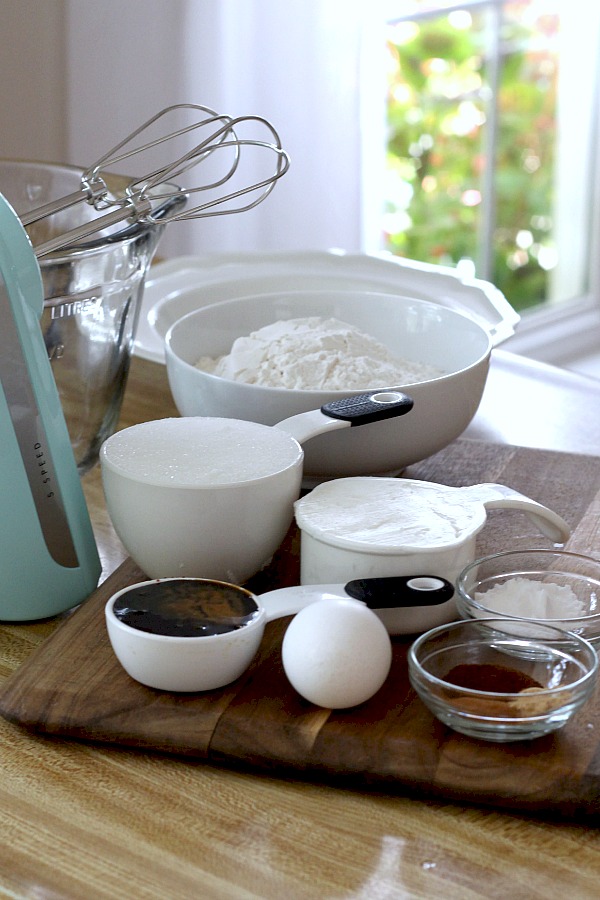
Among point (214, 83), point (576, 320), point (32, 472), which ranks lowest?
point (576, 320)

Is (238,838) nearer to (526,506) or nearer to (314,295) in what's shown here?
(526,506)

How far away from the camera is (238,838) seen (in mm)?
460

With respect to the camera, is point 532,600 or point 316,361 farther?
point 316,361

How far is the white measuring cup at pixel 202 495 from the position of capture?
0.58 metres

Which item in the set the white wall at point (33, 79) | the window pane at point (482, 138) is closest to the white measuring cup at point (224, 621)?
the white wall at point (33, 79)

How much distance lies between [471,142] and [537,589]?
6.26ft

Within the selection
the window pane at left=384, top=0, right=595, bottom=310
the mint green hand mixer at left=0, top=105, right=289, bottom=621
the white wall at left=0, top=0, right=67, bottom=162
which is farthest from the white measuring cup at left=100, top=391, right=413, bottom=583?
the window pane at left=384, top=0, right=595, bottom=310

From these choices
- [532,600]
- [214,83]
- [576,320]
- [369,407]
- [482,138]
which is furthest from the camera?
[576,320]

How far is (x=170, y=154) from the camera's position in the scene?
1654mm

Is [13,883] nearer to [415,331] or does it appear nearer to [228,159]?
[415,331]

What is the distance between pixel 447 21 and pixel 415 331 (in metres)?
1.55

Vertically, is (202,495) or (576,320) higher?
(202,495)

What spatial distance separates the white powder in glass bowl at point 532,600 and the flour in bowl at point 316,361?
195 millimetres

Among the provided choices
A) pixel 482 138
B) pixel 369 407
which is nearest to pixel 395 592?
pixel 369 407
